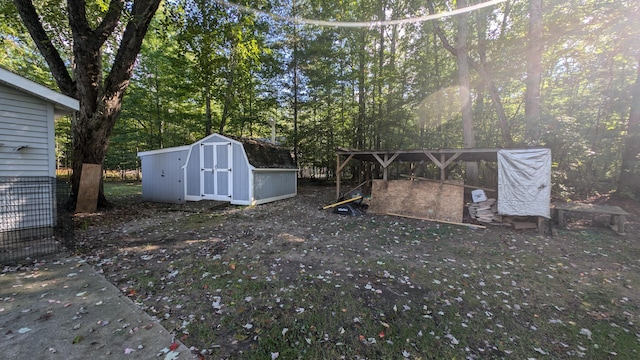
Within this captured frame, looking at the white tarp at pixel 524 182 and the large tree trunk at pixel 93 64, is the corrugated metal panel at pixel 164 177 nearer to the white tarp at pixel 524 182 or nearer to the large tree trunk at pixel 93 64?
the large tree trunk at pixel 93 64

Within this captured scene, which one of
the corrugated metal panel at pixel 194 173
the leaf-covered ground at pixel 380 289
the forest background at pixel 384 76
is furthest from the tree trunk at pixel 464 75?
the corrugated metal panel at pixel 194 173

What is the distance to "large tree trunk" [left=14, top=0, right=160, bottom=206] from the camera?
6.39 m

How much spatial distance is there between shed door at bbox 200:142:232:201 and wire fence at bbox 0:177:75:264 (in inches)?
177

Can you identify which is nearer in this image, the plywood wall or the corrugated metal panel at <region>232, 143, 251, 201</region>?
the plywood wall

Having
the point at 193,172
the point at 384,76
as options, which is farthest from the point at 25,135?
the point at 384,76

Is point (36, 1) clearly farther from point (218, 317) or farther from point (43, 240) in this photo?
point (218, 317)

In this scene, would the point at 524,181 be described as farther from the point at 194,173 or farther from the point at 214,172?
the point at 194,173

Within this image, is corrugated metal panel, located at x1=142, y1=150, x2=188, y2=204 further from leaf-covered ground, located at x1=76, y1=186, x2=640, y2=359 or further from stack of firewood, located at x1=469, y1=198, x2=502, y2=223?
stack of firewood, located at x1=469, y1=198, x2=502, y2=223

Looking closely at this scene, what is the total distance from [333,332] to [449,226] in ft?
18.5

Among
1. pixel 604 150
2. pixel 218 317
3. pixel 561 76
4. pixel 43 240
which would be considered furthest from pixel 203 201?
pixel 561 76

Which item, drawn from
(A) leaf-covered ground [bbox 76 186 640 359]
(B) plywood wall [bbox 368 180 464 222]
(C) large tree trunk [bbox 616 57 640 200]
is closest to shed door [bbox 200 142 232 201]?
(A) leaf-covered ground [bbox 76 186 640 359]

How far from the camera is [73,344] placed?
2135 mm

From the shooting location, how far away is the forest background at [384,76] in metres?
8.18

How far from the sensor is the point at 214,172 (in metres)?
9.83
